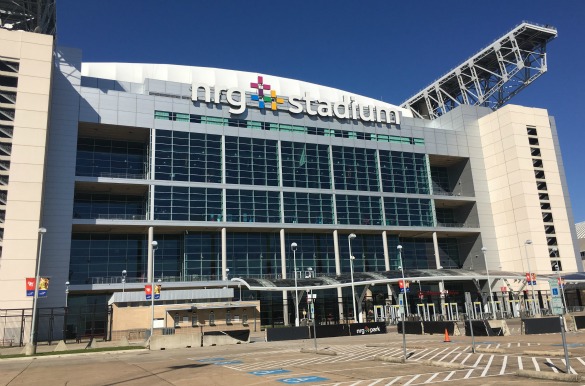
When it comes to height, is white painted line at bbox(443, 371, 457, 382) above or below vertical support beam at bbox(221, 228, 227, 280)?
below

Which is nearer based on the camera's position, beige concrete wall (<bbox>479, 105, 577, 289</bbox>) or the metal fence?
the metal fence

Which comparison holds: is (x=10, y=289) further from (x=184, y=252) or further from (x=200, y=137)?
(x=200, y=137)

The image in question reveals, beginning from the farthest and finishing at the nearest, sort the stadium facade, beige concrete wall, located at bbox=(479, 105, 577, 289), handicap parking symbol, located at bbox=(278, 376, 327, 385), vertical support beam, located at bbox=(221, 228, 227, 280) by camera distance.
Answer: beige concrete wall, located at bbox=(479, 105, 577, 289) → vertical support beam, located at bbox=(221, 228, 227, 280) → the stadium facade → handicap parking symbol, located at bbox=(278, 376, 327, 385)

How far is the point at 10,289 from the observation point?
53969 millimetres

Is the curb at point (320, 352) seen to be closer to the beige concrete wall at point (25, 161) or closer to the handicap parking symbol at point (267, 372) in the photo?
the handicap parking symbol at point (267, 372)

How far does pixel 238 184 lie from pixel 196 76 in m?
28.9

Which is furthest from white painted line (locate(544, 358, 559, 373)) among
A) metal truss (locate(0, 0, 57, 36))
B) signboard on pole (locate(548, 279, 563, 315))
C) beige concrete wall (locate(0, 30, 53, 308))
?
metal truss (locate(0, 0, 57, 36))

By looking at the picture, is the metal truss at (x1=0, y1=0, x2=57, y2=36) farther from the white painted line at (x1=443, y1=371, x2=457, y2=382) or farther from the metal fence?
A: the white painted line at (x1=443, y1=371, x2=457, y2=382)

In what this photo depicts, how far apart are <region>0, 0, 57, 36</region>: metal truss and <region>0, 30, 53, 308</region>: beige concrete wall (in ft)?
24.7

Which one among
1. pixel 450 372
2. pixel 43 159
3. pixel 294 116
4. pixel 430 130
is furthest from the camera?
pixel 430 130

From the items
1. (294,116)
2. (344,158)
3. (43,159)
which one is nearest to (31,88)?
(43,159)

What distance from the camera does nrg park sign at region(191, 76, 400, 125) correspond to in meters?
75.8

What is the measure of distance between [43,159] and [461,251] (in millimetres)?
70842

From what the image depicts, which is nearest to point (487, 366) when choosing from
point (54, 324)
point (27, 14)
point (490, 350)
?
point (490, 350)
